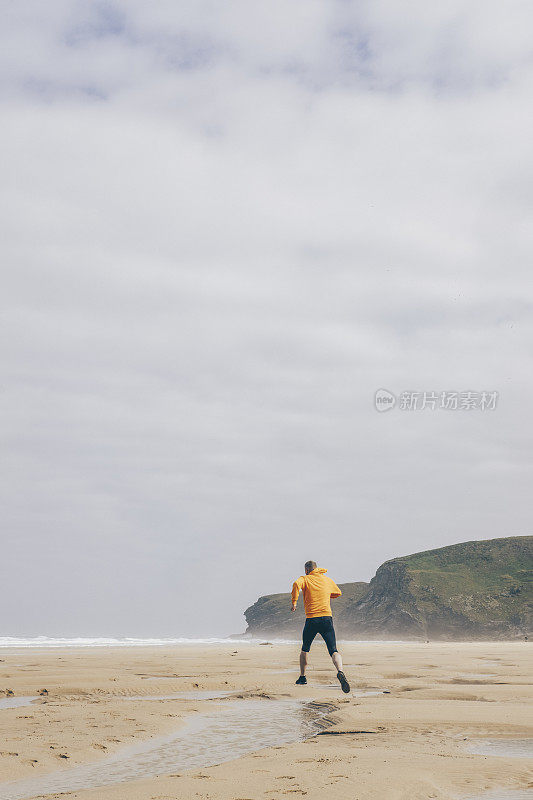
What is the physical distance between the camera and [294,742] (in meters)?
6.49

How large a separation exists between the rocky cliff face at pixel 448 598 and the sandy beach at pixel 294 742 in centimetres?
6856

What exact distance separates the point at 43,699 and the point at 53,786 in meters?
5.57

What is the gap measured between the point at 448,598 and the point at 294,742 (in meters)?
82.1

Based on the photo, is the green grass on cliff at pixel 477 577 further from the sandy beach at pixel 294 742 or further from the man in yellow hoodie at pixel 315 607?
the man in yellow hoodie at pixel 315 607

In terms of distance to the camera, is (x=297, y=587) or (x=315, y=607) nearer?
(x=297, y=587)

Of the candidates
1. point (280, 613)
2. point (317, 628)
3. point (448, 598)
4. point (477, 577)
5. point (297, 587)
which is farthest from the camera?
point (280, 613)

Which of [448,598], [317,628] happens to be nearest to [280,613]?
[448,598]

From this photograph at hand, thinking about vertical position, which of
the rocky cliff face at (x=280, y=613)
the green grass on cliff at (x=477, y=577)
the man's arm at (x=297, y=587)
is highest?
the man's arm at (x=297, y=587)

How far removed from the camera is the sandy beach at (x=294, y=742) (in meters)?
4.70

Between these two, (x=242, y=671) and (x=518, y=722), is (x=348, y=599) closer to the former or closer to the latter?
(x=242, y=671)

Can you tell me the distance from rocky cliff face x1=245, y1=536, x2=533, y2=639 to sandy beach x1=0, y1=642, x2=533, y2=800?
2699 inches

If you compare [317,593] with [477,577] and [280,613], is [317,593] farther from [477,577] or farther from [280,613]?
[280,613]

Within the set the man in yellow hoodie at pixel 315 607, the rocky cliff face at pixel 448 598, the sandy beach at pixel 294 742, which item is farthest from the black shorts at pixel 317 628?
the rocky cliff face at pixel 448 598

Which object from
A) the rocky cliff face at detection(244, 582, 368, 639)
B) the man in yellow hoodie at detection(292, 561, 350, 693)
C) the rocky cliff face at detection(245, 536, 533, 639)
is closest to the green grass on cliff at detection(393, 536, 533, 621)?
the rocky cliff face at detection(245, 536, 533, 639)
